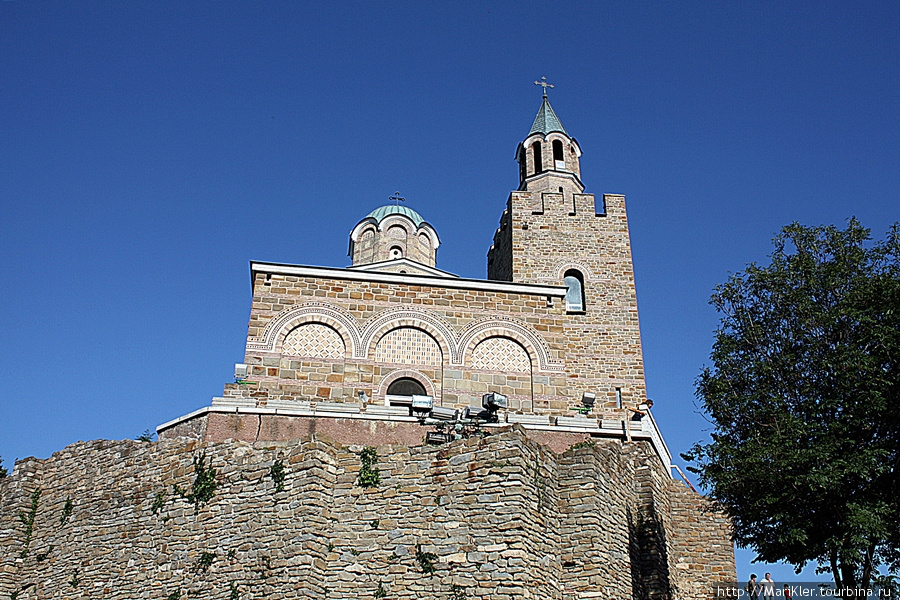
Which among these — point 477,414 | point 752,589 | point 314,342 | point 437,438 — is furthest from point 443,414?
point 752,589

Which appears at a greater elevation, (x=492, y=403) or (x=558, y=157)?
(x=558, y=157)

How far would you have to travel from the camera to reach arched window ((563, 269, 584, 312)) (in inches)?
1031

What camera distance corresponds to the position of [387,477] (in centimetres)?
1549

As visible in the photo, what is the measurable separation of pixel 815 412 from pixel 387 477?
7.61m

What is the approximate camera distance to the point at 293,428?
1783 cm

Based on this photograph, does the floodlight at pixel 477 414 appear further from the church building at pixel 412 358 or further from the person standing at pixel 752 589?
the person standing at pixel 752 589

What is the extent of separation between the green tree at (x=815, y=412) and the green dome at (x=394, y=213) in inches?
734

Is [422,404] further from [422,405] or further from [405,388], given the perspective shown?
[405,388]

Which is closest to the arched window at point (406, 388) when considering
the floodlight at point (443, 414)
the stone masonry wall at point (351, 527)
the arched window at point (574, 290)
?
the floodlight at point (443, 414)

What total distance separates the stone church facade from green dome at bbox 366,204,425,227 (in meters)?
10.2

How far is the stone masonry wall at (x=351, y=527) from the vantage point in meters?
14.5

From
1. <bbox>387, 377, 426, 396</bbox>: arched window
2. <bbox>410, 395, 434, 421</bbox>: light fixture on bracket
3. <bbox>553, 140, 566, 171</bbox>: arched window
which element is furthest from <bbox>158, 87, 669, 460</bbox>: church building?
<bbox>553, 140, 566, 171</bbox>: arched window

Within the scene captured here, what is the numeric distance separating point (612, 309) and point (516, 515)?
12.7 meters

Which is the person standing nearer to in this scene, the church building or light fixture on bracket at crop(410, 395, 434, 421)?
the church building
